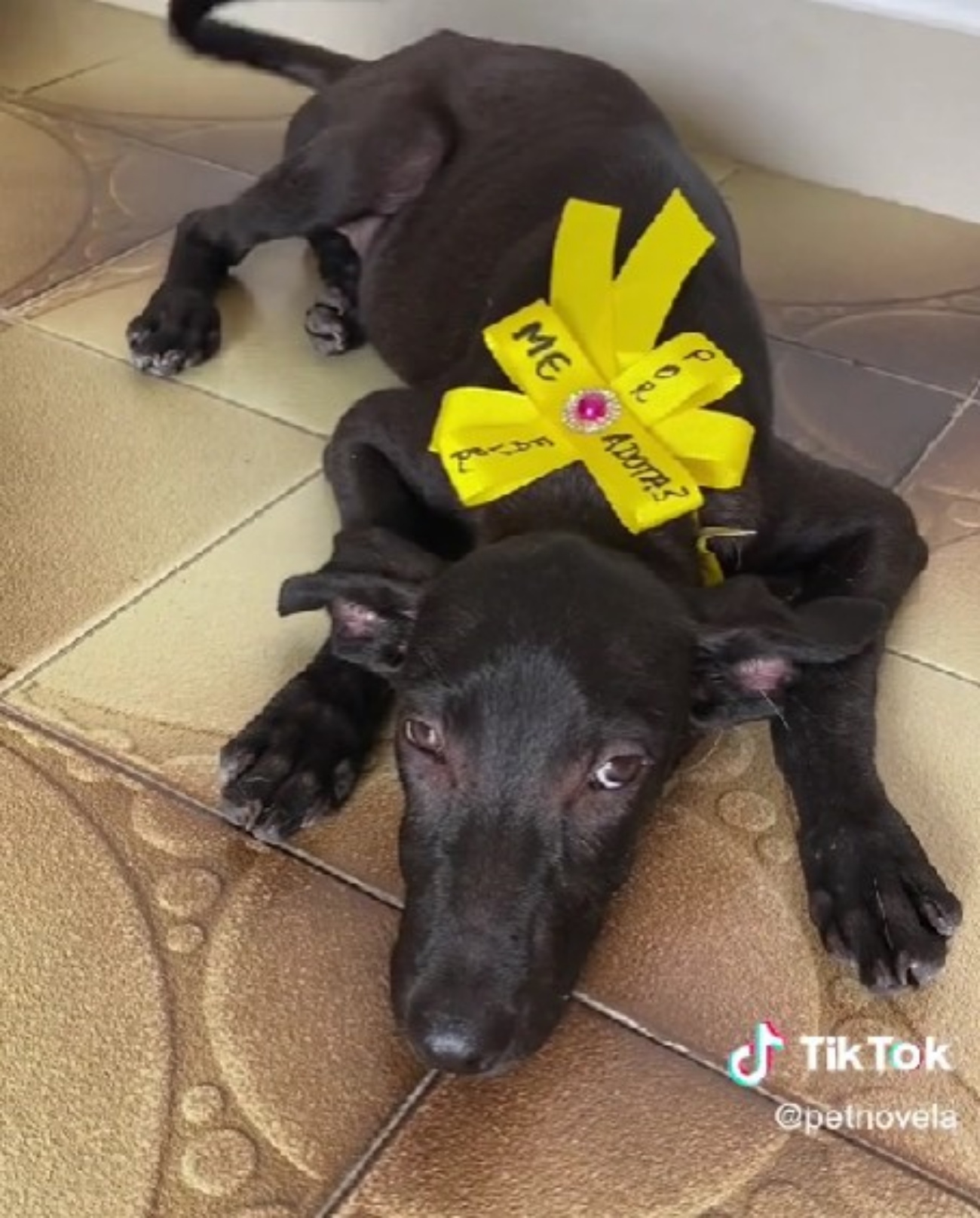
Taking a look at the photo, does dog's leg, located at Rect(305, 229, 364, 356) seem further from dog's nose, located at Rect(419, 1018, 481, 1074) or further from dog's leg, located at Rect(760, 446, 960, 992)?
dog's nose, located at Rect(419, 1018, 481, 1074)

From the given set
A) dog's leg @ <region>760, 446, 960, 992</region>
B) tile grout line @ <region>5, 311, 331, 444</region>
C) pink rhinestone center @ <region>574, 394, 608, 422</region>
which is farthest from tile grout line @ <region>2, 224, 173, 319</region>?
dog's leg @ <region>760, 446, 960, 992</region>

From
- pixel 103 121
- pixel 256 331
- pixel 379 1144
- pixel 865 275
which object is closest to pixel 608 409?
pixel 379 1144

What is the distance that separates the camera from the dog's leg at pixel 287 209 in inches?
113

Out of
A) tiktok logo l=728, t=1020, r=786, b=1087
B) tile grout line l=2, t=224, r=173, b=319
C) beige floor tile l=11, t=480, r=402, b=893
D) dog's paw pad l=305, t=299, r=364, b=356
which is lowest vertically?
tile grout line l=2, t=224, r=173, b=319

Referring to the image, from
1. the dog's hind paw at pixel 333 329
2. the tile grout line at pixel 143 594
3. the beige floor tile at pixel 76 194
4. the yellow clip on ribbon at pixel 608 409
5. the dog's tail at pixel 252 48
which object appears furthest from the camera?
the dog's tail at pixel 252 48

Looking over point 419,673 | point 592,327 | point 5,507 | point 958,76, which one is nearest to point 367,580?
point 419,673

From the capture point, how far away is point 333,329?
294cm

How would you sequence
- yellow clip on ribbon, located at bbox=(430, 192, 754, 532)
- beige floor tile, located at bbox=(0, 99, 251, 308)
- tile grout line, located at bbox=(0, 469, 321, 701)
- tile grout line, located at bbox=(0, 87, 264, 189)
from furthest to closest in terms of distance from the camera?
tile grout line, located at bbox=(0, 87, 264, 189) → beige floor tile, located at bbox=(0, 99, 251, 308) → tile grout line, located at bbox=(0, 469, 321, 701) → yellow clip on ribbon, located at bbox=(430, 192, 754, 532)

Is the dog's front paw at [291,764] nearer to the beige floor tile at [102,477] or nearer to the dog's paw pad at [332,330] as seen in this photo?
the beige floor tile at [102,477]

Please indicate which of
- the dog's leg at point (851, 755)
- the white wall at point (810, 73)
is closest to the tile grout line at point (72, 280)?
the white wall at point (810, 73)

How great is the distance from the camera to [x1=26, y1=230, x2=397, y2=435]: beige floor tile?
2807mm

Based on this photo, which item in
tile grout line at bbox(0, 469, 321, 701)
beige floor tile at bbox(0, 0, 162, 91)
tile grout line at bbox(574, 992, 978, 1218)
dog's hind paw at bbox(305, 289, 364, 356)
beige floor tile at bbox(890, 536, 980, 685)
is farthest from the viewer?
beige floor tile at bbox(0, 0, 162, 91)

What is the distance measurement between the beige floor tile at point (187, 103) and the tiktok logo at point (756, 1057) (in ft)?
8.11

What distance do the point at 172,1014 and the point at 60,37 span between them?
3.23m
